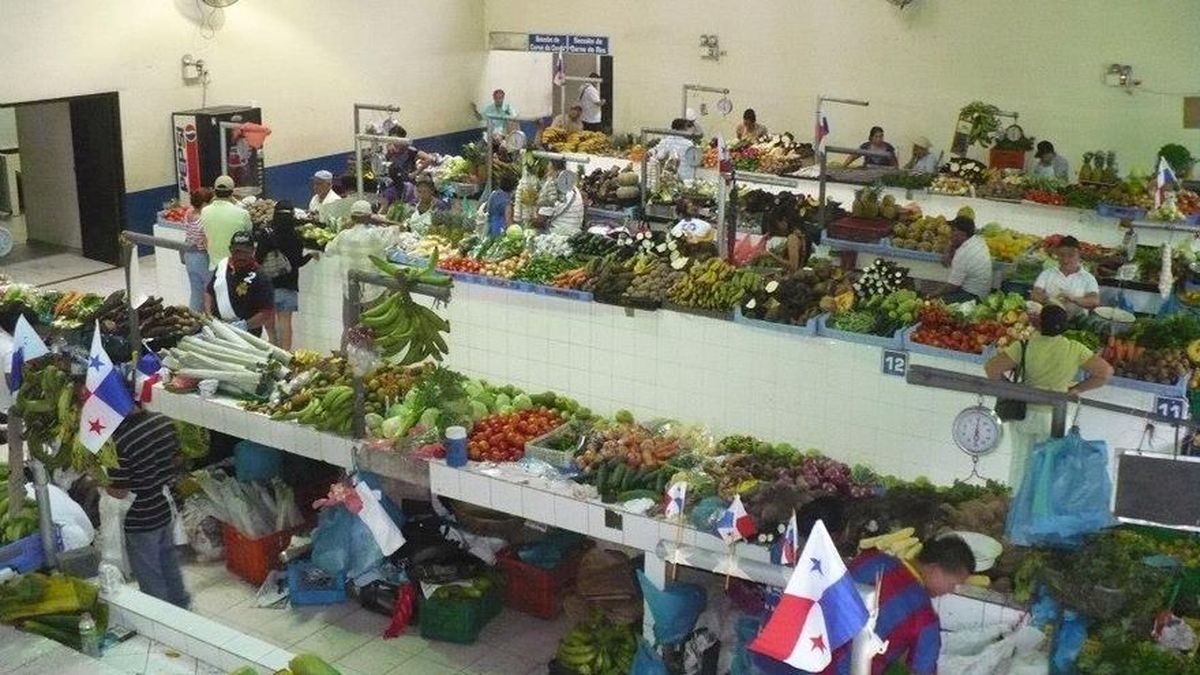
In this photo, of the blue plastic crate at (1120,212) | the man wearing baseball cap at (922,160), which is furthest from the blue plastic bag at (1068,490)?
the man wearing baseball cap at (922,160)

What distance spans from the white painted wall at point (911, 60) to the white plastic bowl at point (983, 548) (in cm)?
1260

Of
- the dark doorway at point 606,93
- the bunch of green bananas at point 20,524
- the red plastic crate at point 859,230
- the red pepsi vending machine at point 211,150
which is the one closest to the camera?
the bunch of green bananas at point 20,524

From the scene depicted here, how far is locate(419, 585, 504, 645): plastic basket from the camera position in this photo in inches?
297

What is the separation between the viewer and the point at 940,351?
27.7ft

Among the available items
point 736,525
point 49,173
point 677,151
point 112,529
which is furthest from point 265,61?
point 736,525

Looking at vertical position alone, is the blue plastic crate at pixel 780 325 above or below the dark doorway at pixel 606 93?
below

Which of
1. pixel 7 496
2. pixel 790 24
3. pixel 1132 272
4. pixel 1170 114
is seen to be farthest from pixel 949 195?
pixel 7 496

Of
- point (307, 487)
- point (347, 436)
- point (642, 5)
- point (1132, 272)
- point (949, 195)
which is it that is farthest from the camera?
point (642, 5)

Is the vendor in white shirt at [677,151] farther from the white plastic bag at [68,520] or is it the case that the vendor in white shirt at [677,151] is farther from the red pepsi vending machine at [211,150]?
the white plastic bag at [68,520]

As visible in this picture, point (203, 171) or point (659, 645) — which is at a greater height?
point (203, 171)

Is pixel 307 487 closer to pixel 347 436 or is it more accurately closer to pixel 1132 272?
pixel 347 436

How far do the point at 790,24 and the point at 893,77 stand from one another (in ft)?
5.88

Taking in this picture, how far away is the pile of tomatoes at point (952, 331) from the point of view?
8453 mm

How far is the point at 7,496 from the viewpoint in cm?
656
